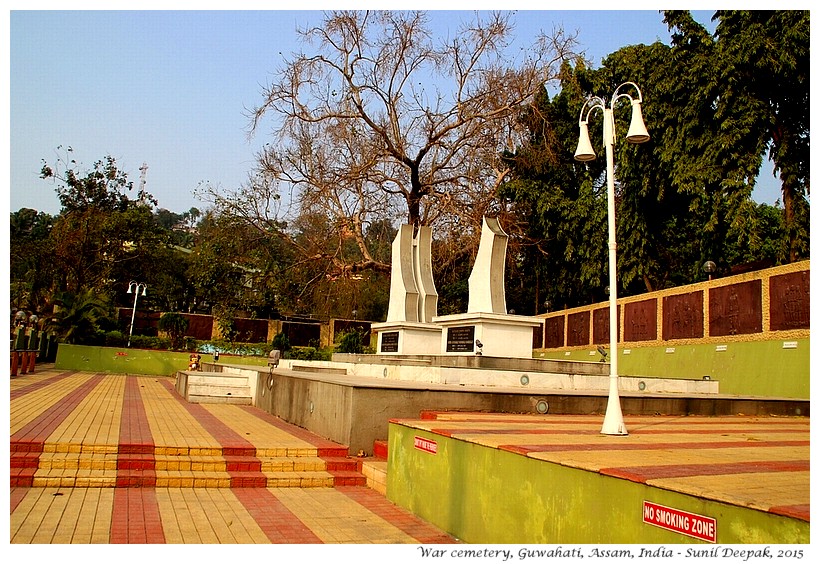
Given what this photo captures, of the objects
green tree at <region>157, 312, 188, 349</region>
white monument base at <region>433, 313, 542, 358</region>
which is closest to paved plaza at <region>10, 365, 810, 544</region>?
white monument base at <region>433, 313, 542, 358</region>

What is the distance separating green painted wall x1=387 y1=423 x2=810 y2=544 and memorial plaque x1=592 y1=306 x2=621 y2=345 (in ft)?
52.1

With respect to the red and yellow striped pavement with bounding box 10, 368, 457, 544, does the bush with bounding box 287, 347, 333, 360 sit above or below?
above

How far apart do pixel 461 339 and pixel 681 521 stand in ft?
38.5

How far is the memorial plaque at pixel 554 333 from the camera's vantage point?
83.1ft

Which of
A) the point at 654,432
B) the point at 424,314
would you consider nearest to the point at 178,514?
the point at 654,432

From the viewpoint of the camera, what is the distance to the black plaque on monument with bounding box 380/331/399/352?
18297 mm

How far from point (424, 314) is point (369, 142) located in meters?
9.13

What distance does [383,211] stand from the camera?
2680 cm

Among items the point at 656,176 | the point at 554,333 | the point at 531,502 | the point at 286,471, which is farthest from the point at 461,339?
the point at 656,176

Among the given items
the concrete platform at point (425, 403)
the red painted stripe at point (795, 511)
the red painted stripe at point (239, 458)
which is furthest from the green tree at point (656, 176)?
the red painted stripe at point (795, 511)

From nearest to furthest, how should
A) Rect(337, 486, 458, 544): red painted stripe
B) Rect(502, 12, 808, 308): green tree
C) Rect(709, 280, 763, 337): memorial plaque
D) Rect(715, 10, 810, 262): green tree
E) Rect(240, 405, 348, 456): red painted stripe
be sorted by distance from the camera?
Rect(337, 486, 458, 544): red painted stripe < Rect(240, 405, 348, 456): red painted stripe < Rect(709, 280, 763, 337): memorial plaque < Rect(715, 10, 810, 262): green tree < Rect(502, 12, 808, 308): green tree

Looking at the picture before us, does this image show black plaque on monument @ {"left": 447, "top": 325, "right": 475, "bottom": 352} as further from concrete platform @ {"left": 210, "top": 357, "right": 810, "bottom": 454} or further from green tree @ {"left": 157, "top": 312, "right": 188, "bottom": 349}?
green tree @ {"left": 157, "top": 312, "right": 188, "bottom": 349}

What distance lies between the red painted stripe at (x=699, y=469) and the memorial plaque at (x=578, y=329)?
706 inches

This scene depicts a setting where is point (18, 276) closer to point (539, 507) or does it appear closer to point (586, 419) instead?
point (586, 419)
